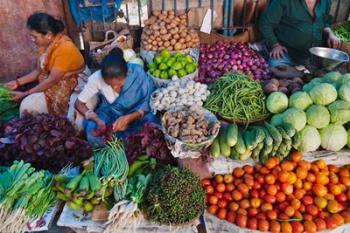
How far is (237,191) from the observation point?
3148 mm

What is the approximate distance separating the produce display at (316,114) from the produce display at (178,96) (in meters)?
0.71

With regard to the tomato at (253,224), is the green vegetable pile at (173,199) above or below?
above

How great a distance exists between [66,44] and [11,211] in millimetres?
2058

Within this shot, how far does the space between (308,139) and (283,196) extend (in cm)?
59

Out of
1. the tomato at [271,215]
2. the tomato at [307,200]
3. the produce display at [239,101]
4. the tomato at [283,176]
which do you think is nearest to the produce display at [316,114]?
the produce display at [239,101]

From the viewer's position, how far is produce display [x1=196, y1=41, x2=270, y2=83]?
14.4ft

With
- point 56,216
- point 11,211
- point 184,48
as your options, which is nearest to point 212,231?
point 56,216

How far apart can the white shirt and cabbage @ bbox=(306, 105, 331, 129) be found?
202 cm

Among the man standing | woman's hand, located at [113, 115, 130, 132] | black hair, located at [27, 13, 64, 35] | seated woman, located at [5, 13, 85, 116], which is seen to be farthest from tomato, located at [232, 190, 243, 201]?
black hair, located at [27, 13, 64, 35]

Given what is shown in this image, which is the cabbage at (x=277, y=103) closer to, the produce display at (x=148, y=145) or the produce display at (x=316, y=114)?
the produce display at (x=316, y=114)

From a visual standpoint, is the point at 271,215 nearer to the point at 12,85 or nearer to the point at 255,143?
the point at 255,143

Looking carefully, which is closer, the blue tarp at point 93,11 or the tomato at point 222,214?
the tomato at point 222,214

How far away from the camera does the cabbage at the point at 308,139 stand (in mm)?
3248

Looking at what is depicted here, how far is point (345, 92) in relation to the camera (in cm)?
340
